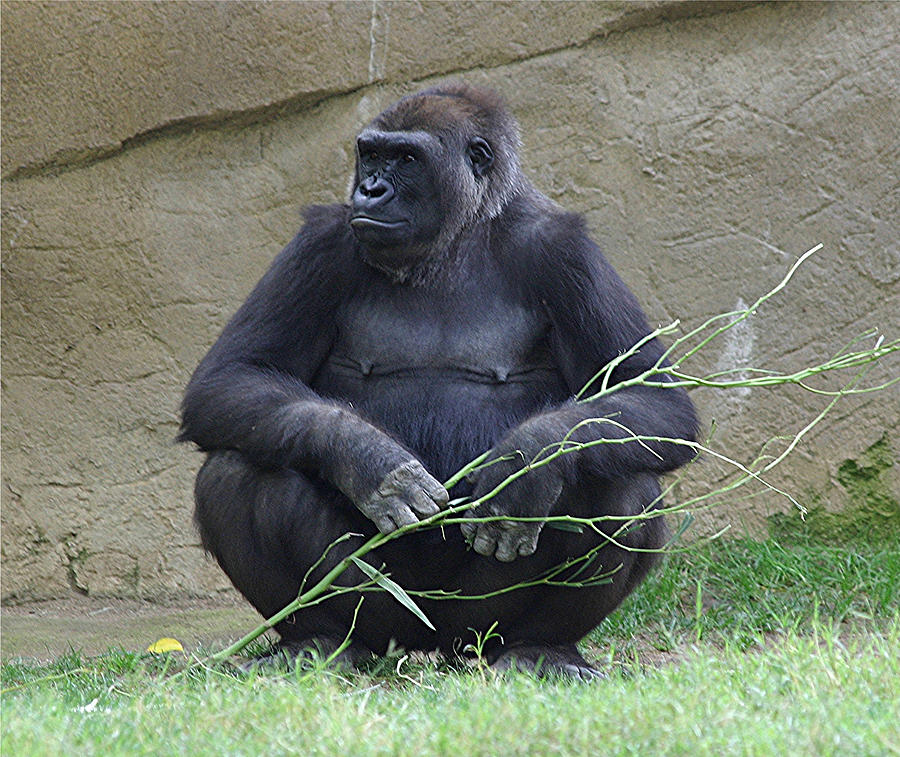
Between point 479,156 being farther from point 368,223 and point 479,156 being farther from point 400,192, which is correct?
point 368,223

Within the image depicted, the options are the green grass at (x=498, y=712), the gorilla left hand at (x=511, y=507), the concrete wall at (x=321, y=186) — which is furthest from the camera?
the concrete wall at (x=321, y=186)

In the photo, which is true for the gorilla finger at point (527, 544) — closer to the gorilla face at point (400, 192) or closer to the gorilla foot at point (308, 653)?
the gorilla foot at point (308, 653)

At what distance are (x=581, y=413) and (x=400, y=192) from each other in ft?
3.06

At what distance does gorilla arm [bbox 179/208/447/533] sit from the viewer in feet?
12.0

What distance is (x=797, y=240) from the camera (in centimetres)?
580

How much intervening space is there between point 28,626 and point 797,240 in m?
3.78

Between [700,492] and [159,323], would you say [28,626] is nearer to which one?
[159,323]

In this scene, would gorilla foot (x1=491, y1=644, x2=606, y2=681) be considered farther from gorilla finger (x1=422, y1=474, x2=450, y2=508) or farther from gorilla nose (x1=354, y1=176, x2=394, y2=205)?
gorilla nose (x1=354, y1=176, x2=394, y2=205)

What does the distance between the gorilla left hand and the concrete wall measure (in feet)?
7.54

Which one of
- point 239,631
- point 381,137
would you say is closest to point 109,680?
point 239,631

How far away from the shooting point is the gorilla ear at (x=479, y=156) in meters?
4.31

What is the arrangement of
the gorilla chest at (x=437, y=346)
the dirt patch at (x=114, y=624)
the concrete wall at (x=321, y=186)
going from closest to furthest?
the gorilla chest at (x=437, y=346) < the dirt patch at (x=114, y=624) < the concrete wall at (x=321, y=186)

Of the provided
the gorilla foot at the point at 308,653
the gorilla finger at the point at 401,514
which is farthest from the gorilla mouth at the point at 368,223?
the gorilla foot at the point at 308,653

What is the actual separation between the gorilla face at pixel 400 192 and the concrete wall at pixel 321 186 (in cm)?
189
